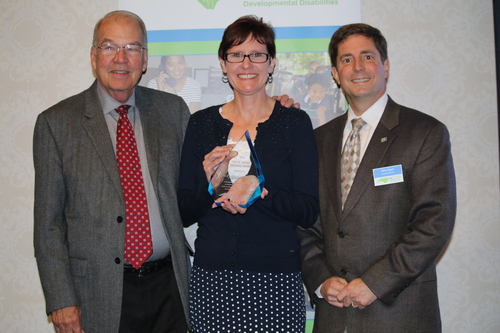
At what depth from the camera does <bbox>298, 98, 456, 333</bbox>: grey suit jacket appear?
78.0 inches

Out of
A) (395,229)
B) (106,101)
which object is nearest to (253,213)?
(395,229)

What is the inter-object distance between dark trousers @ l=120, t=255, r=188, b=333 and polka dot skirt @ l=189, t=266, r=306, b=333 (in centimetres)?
28

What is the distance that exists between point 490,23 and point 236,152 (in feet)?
7.28

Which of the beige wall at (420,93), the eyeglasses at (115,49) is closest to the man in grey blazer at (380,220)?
the beige wall at (420,93)

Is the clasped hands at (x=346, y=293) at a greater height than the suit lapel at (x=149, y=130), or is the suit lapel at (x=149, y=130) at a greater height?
the suit lapel at (x=149, y=130)

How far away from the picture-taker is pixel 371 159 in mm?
2117

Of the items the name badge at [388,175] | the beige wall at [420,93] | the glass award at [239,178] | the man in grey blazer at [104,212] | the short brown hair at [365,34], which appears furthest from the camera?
the beige wall at [420,93]

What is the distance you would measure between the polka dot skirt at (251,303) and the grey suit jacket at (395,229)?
0.17 metres

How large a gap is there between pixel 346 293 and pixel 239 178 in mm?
711

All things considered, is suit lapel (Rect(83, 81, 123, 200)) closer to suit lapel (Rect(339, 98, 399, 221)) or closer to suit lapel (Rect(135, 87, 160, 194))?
suit lapel (Rect(135, 87, 160, 194))

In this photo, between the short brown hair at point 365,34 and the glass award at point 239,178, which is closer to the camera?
the glass award at point 239,178

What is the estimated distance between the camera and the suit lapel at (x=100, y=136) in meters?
2.21

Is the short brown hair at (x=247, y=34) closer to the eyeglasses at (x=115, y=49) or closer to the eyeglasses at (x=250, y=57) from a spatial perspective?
the eyeglasses at (x=250, y=57)

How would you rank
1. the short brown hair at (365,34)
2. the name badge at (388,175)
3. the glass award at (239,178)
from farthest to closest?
the short brown hair at (365,34) → the name badge at (388,175) → the glass award at (239,178)
